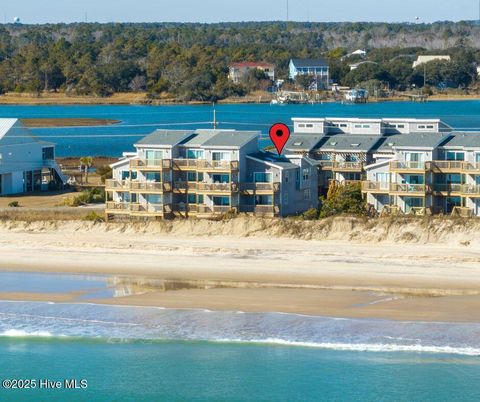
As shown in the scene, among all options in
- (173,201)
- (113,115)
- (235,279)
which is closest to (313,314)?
(235,279)

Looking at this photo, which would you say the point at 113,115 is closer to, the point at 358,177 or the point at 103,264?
the point at 358,177

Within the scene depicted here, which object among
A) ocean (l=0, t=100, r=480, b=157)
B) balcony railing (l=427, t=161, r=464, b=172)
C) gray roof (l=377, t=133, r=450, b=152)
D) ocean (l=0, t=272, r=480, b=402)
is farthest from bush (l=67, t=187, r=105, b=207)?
ocean (l=0, t=100, r=480, b=157)

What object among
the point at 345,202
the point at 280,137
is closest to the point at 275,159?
the point at 345,202

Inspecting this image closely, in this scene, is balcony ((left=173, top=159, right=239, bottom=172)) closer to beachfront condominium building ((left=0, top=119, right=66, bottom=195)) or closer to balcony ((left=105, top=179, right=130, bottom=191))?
balcony ((left=105, top=179, right=130, bottom=191))

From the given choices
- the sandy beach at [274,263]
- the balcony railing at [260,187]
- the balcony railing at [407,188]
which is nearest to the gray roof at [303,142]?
the balcony railing at [260,187]

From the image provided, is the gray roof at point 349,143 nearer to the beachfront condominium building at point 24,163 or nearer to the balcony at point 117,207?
the balcony at point 117,207
